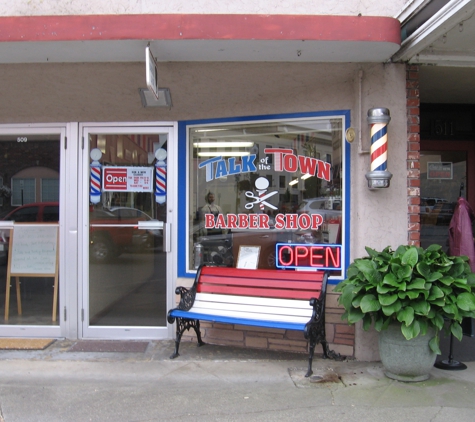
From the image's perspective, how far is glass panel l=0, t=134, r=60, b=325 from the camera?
5465 millimetres

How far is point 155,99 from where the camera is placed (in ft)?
16.9

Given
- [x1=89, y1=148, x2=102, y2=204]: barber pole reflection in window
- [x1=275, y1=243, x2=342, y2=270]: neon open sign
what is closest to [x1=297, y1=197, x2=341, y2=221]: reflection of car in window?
[x1=275, y1=243, x2=342, y2=270]: neon open sign

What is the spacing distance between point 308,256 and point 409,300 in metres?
1.35

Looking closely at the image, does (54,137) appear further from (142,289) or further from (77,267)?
(142,289)

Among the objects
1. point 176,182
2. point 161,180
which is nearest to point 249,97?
point 176,182

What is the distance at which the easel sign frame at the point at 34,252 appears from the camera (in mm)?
5516

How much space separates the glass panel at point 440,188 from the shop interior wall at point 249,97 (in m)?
1.92

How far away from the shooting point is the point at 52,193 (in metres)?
5.47

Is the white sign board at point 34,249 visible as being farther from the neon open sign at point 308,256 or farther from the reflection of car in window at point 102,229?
the neon open sign at point 308,256

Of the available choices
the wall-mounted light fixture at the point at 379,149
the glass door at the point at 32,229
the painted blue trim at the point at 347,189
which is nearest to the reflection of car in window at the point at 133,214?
the glass door at the point at 32,229

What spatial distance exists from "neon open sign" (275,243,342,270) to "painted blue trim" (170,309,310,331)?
32.5 inches

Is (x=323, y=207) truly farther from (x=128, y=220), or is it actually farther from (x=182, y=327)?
(x=128, y=220)

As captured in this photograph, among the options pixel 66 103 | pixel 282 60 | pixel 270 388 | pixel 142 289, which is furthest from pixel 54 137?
pixel 270 388

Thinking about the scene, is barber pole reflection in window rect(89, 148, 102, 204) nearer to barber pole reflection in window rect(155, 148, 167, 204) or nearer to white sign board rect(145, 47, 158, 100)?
barber pole reflection in window rect(155, 148, 167, 204)
